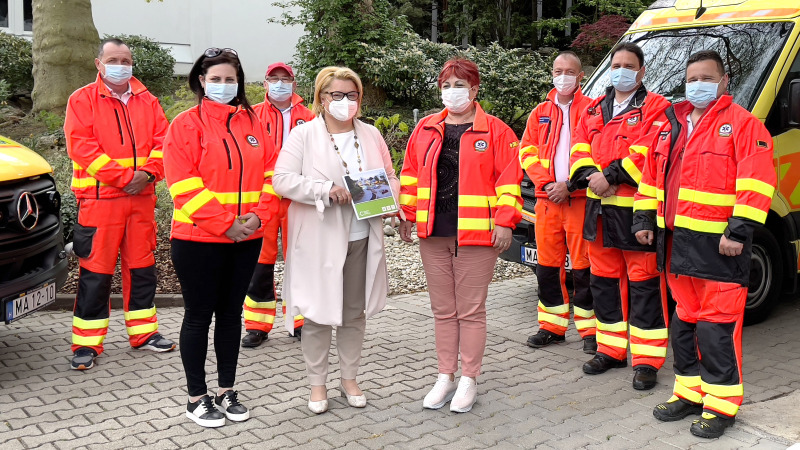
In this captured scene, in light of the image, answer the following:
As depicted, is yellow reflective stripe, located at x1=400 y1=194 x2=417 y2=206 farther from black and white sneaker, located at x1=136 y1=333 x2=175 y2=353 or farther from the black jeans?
black and white sneaker, located at x1=136 y1=333 x2=175 y2=353

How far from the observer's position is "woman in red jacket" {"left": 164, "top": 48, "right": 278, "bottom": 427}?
4.54 metres

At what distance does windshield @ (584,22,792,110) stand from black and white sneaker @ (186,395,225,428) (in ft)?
14.3

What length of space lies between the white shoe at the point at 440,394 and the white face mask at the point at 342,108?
5.58 feet

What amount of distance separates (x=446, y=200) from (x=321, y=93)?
987mm

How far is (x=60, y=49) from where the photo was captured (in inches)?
473

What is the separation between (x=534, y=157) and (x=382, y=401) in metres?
2.23

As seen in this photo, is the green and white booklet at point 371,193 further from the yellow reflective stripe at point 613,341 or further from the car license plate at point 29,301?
the car license plate at point 29,301

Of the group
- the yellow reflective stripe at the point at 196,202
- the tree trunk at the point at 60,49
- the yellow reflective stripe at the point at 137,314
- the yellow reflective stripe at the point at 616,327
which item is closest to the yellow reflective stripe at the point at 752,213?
the yellow reflective stripe at the point at 616,327

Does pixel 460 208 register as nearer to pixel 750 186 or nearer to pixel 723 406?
pixel 750 186

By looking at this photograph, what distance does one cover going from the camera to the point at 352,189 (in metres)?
4.75

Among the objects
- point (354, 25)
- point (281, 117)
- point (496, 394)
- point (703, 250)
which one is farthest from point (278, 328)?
point (354, 25)

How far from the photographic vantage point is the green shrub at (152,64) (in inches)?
658

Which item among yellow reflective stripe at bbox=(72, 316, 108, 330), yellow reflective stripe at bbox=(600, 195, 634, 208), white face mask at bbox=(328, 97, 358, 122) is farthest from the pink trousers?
yellow reflective stripe at bbox=(72, 316, 108, 330)

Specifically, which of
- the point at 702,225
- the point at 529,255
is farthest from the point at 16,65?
the point at 702,225
